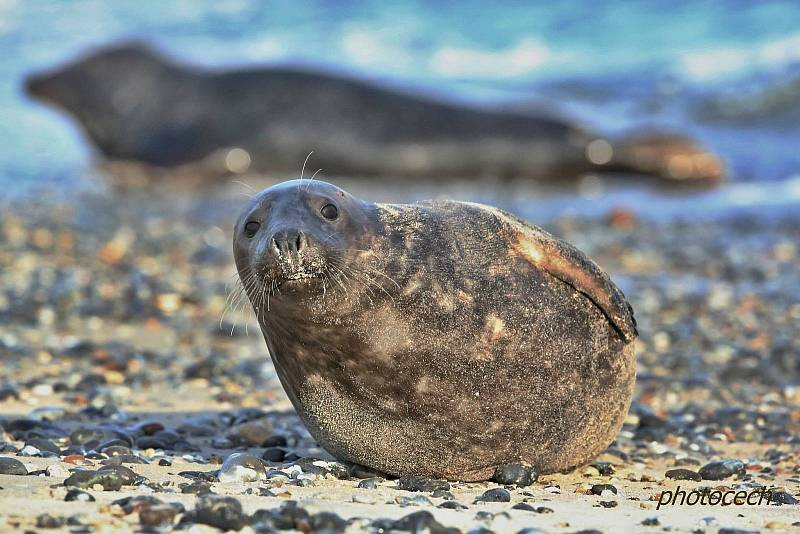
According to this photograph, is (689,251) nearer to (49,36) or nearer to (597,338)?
(597,338)

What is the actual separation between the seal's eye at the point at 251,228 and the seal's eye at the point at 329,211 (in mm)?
223

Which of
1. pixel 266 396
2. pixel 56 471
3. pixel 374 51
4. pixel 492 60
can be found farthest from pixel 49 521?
pixel 374 51

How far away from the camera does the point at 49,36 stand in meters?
29.9

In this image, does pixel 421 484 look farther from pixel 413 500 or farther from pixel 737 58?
pixel 737 58

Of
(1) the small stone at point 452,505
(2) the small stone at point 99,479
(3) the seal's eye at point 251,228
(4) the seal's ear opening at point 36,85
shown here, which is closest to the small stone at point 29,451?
(2) the small stone at point 99,479

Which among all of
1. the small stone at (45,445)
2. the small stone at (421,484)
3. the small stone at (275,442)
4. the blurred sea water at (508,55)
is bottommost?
the small stone at (45,445)

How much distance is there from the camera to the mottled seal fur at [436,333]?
4.02 metres

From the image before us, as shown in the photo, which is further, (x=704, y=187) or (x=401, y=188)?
(x=401, y=188)

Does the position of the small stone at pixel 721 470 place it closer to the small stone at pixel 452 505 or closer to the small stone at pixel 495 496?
the small stone at pixel 495 496

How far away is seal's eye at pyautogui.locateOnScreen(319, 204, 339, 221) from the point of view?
4047 mm

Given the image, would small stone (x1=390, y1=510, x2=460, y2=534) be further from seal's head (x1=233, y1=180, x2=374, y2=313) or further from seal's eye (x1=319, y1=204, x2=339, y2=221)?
seal's eye (x1=319, y1=204, x2=339, y2=221)

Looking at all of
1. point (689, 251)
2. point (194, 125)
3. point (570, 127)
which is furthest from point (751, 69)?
point (689, 251)

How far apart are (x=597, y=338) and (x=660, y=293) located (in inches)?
158

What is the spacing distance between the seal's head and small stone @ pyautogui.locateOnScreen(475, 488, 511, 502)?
0.80 meters
